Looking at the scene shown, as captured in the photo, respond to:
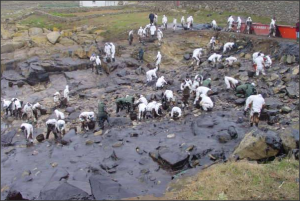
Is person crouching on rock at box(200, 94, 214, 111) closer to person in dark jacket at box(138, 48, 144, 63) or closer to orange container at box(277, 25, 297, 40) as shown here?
person in dark jacket at box(138, 48, 144, 63)

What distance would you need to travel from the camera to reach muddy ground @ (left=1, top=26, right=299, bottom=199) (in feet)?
30.8

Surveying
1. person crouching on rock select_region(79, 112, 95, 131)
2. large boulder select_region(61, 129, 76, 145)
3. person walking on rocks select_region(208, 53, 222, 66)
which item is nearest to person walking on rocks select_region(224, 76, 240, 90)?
person walking on rocks select_region(208, 53, 222, 66)

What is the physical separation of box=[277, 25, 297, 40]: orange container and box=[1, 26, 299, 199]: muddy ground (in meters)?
1.21

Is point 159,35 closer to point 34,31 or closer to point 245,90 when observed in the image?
point 245,90

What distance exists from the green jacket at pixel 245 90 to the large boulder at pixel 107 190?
292 inches

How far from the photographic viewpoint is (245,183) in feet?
25.1

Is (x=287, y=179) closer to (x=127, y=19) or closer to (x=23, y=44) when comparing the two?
(x=23, y=44)

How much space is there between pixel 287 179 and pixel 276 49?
12562 millimetres

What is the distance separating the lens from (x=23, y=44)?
80.1 ft

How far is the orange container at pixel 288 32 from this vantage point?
63.1 feet

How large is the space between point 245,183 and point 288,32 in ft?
48.2

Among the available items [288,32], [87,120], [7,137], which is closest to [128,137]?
[87,120]

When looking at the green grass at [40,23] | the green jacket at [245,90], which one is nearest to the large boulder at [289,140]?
the green jacket at [245,90]

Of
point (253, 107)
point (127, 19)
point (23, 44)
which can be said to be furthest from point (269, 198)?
point (127, 19)
